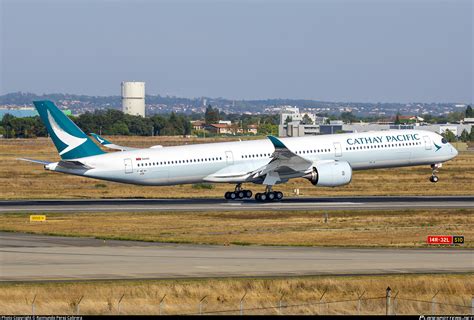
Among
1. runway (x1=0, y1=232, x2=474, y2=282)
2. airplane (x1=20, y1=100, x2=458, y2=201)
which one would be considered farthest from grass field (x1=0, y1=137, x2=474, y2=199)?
runway (x1=0, y1=232, x2=474, y2=282)

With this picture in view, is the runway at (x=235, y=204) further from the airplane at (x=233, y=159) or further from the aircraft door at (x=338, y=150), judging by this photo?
the aircraft door at (x=338, y=150)

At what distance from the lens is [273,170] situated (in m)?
75.5

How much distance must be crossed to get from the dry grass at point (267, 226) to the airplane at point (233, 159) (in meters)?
6.39

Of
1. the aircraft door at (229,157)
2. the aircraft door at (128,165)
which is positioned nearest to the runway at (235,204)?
the aircraft door at (128,165)

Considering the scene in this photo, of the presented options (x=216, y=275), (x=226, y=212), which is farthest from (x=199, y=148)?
(x=216, y=275)

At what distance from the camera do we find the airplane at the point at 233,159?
73.4m

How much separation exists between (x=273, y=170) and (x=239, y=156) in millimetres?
3118

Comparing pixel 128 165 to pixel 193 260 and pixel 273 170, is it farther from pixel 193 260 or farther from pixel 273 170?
pixel 193 260

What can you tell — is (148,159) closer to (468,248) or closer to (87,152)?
(87,152)

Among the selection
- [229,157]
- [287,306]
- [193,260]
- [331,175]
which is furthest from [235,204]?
[287,306]

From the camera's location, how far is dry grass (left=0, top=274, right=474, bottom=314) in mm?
38656

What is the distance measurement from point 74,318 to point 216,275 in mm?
12135

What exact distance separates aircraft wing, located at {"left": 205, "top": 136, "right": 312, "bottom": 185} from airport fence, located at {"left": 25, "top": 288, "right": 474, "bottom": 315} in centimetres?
3401

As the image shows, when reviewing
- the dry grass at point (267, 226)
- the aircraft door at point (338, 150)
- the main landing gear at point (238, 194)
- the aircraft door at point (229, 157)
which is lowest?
the dry grass at point (267, 226)
